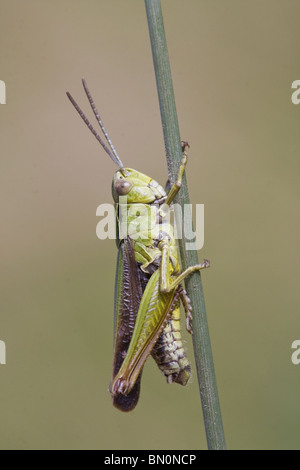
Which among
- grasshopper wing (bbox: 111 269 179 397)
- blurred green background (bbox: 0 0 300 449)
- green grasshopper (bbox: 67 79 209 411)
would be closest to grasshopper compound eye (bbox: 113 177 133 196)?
green grasshopper (bbox: 67 79 209 411)

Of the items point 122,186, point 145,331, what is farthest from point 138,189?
point 145,331

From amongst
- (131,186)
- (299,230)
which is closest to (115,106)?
(299,230)

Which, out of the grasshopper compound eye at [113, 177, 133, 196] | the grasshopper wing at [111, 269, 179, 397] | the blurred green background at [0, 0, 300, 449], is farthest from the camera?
the blurred green background at [0, 0, 300, 449]

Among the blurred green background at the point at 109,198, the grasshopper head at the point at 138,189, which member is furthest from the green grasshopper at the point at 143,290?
the blurred green background at the point at 109,198

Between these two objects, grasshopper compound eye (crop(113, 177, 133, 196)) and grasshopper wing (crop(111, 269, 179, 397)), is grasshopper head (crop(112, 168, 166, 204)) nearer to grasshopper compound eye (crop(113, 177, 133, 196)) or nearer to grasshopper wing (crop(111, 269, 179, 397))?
grasshopper compound eye (crop(113, 177, 133, 196))

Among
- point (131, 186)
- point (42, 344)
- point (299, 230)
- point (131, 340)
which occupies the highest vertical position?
point (299, 230)

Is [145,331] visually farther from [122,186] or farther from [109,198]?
[109,198]

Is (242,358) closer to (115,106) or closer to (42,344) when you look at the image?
(42,344)
